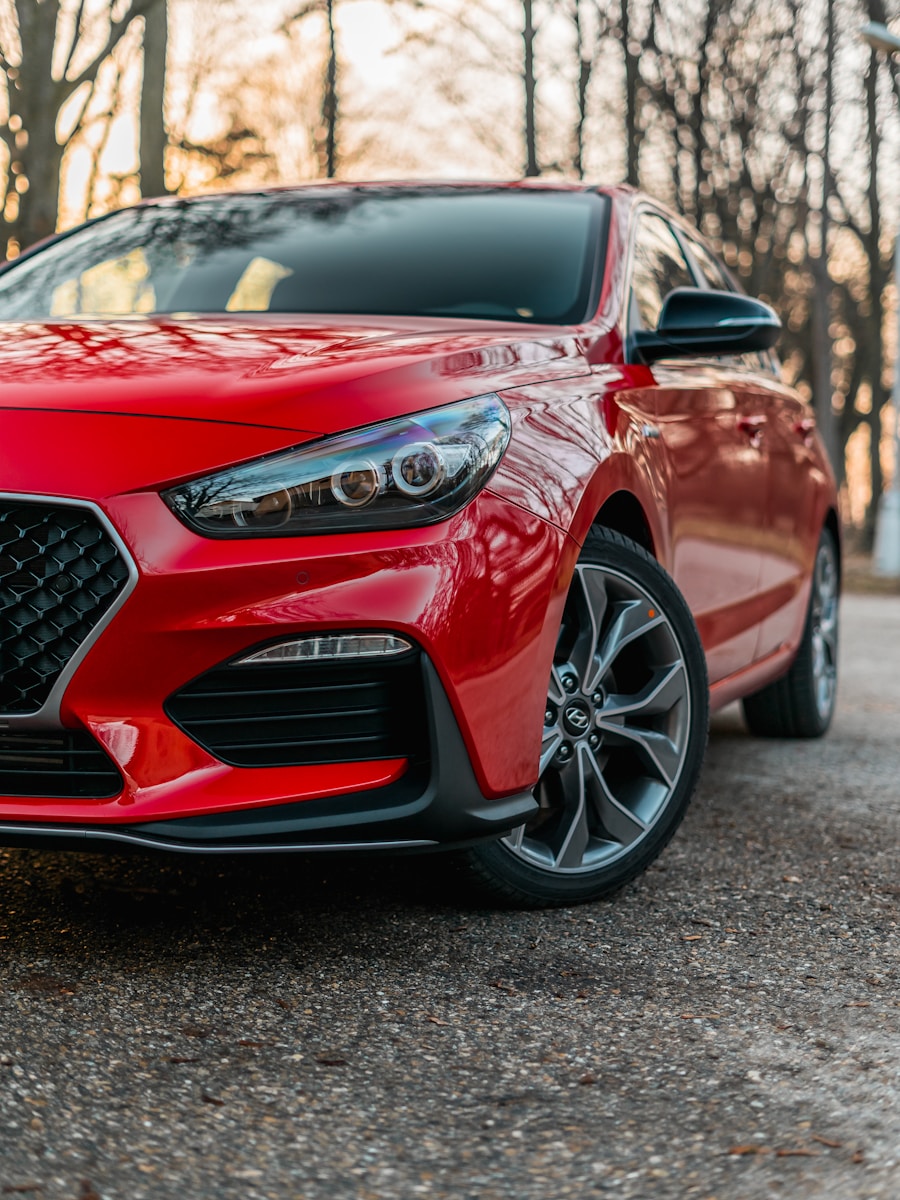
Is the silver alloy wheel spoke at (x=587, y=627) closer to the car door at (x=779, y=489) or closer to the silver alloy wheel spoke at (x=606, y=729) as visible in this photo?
the silver alloy wheel spoke at (x=606, y=729)

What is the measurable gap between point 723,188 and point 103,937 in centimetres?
1822

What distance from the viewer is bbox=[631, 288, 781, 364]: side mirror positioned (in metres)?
3.48

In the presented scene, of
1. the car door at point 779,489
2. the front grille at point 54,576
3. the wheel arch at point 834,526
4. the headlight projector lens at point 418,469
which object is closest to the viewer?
the front grille at point 54,576

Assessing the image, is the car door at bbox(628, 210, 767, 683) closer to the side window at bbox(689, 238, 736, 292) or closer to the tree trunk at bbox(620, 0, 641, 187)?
the side window at bbox(689, 238, 736, 292)

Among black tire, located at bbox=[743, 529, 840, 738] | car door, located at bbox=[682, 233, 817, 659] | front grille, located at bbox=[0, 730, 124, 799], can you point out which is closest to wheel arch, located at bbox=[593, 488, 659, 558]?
car door, located at bbox=[682, 233, 817, 659]

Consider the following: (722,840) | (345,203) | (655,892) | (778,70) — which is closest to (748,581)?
(722,840)

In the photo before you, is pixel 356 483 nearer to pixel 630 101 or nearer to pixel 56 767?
pixel 56 767

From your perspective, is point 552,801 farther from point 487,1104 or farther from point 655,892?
point 487,1104

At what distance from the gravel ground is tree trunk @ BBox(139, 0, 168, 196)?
383 inches

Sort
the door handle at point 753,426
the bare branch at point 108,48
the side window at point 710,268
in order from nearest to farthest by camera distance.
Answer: the door handle at point 753,426 < the side window at point 710,268 < the bare branch at point 108,48

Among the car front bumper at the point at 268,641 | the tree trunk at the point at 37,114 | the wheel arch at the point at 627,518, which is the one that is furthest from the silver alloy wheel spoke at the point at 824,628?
the tree trunk at the point at 37,114

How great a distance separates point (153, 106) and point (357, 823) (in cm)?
1108

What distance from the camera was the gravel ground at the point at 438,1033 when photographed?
1.89 metres

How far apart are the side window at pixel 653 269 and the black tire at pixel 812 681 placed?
4.03 feet
